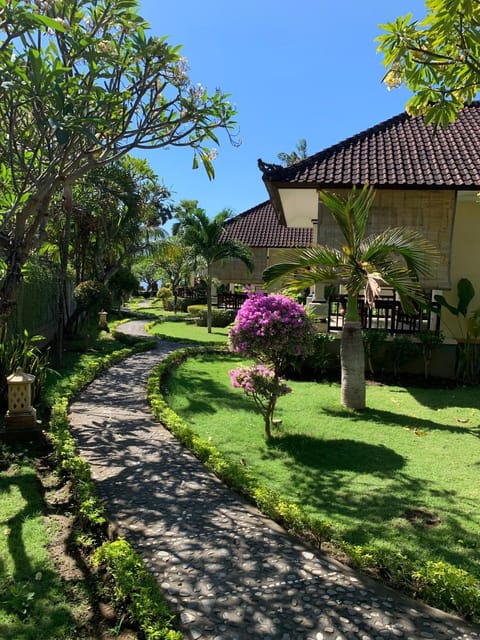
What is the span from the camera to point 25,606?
9.39 feet

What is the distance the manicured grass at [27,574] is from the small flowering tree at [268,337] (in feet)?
9.71

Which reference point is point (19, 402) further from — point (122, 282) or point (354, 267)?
point (122, 282)

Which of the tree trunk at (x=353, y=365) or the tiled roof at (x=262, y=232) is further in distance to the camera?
the tiled roof at (x=262, y=232)

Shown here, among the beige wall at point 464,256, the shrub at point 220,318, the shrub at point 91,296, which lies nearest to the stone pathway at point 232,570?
the beige wall at point 464,256

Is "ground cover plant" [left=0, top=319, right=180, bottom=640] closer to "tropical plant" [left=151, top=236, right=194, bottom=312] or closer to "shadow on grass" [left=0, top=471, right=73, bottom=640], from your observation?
"shadow on grass" [left=0, top=471, right=73, bottom=640]

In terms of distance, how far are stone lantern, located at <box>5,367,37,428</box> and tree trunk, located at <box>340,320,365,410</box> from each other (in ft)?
16.7

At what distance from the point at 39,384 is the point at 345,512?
17.2 feet

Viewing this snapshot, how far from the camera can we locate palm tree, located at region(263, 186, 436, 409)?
774 cm

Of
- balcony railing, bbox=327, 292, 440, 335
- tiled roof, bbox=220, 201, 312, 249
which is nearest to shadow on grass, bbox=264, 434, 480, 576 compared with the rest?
balcony railing, bbox=327, 292, 440, 335

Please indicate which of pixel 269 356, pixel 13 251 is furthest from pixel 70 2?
pixel 269 356

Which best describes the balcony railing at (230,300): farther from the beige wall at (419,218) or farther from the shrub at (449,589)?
the shrub at (449,589)

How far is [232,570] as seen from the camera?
10.8ft

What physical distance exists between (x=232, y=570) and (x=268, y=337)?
3335 mm

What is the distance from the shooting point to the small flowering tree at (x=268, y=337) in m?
6.21
